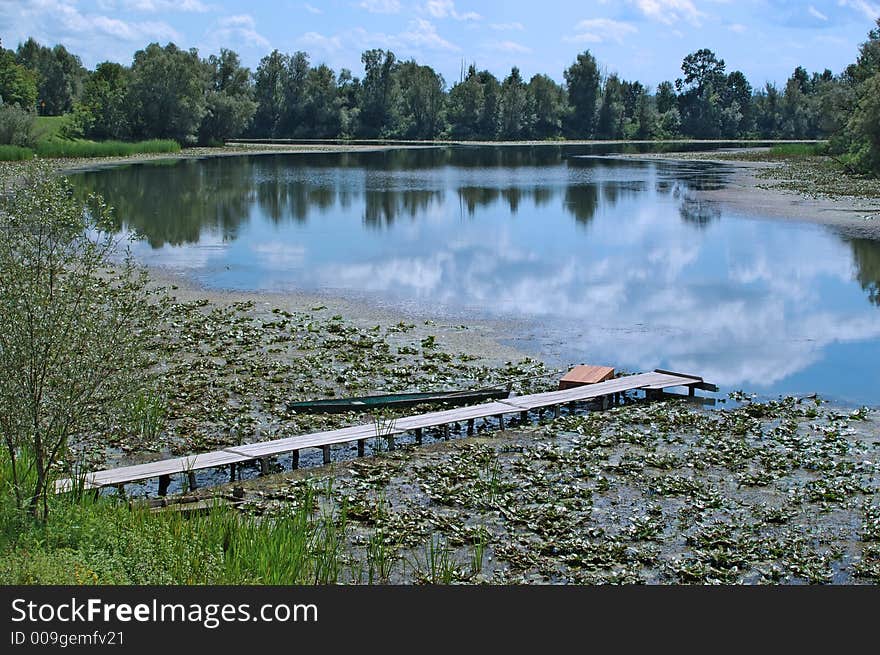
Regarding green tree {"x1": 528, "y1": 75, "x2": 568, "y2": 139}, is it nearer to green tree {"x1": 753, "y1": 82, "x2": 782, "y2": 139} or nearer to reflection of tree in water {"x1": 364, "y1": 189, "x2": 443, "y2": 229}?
green tree {"x1": 753, "y1": 82, "x2": 782, "y2": 139}

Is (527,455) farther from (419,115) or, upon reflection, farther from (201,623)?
(419,115)

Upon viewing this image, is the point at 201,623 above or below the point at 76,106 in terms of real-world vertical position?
below

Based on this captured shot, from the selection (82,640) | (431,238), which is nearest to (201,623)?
(82,640)

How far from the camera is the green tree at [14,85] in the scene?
12431 cm

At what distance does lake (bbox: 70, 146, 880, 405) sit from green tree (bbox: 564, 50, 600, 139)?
352 feet

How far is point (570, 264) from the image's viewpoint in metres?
33.4

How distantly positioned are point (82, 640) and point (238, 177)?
63.6 metres

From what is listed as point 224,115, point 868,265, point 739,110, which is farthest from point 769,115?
point 868,265

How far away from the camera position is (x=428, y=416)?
15805 millimetres

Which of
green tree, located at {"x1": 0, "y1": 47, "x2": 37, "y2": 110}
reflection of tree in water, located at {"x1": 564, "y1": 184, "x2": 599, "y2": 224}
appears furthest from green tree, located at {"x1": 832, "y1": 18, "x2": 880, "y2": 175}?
green tree, located at {"x1": 0, "y1": 47, "x2": 37, "y2": 110}

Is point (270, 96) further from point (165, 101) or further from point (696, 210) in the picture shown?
point (696, 210)

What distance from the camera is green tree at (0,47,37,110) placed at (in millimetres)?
124312

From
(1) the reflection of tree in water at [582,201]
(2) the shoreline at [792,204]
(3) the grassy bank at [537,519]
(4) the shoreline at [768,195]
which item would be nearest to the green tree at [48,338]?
(3) the grassy bank at [537,519]

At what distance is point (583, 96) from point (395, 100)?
32287mm
